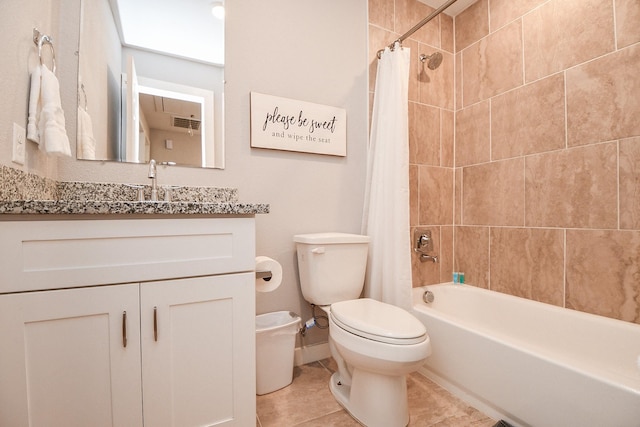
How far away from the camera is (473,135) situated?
1994mm

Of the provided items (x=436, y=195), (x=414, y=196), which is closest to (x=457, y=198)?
(x=436, y=195)

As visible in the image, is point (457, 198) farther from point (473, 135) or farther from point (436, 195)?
point (473, 135)

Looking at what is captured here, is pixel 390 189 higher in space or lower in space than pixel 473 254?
higher

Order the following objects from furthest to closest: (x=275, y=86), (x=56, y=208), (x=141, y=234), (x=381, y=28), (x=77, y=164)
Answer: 1. (x=381, y=28)
2. (x=275, y=86)
3. (x=77, y=164)
4. (x=141, y=234)
5. (x=56, y=208)

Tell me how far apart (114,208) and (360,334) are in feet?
3.06

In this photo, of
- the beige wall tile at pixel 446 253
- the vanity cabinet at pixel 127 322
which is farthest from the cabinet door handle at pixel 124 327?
the beige wall tile at pixel 446 253

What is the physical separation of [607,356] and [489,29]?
198 cm

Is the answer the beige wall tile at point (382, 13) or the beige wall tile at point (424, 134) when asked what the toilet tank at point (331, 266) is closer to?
the beige wall tile at point (424, 134)

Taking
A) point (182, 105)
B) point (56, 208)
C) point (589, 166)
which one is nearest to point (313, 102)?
point (182, 105)

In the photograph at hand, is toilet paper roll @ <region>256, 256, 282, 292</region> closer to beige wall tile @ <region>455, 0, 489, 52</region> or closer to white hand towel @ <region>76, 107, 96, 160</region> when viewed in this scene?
white hand towel @ <region>76, 107, 96, 160</region>

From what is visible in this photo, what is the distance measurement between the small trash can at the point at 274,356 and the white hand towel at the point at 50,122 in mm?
1059

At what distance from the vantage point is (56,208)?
74 cm

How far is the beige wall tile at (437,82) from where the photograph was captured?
202 centimetres

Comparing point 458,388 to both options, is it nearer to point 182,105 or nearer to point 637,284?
point 637,284
